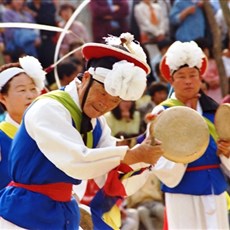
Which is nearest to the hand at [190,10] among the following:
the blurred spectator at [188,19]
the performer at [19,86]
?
the blurred spectator at [188,19]

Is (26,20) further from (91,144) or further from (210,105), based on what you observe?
(91,144)

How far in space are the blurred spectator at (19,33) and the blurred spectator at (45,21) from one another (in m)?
0.08

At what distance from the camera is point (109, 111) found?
5434 mm

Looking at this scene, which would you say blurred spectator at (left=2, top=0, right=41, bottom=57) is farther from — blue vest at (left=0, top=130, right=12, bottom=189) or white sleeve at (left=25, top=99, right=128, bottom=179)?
white sleeve at (left=25, top=99, right=128, bottom=179)

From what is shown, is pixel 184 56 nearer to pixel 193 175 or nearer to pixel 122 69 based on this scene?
pixel 193 175

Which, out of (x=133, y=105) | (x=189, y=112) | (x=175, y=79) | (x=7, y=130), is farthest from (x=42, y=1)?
(x=189, y=112)

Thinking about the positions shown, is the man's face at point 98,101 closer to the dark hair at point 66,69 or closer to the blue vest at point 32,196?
the blue vest at point 32,196

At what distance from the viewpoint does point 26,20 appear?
1032cm

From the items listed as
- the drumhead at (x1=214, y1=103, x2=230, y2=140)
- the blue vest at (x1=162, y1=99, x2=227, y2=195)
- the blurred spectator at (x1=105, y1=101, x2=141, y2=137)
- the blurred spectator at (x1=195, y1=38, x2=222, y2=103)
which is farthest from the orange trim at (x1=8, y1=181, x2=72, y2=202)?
the blurred spectator at (x1=195, y1=38, x2=222, y2=103)

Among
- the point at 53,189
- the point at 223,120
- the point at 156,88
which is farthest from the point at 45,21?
the point at 53,189

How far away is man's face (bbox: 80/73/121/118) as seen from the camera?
16.4 ft

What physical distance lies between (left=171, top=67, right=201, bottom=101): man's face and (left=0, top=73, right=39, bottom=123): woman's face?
1185 mm

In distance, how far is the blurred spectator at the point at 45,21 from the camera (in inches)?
415

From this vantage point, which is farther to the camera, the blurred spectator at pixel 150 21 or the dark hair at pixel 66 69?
the blurred spectator at pixel 150 21
